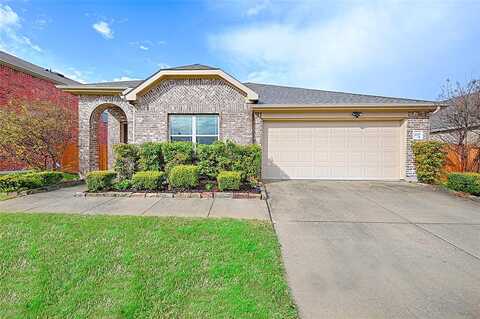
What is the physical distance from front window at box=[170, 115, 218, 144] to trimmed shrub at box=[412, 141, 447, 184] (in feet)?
27.2

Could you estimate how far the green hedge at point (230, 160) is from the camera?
799 centimetres

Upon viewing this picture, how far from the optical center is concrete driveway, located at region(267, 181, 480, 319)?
2354mm

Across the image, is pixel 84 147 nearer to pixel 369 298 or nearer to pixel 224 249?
pixel 224 249

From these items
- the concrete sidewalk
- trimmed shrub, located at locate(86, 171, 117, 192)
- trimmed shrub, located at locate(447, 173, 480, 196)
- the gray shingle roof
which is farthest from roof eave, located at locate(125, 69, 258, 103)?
trimmed shrub, located at locate(447, 173, 480, 196)

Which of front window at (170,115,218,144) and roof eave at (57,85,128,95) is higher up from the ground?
roof eave at (57,85,128,95)

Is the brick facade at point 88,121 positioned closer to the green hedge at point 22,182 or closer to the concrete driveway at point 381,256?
the green hedge at point 22,182

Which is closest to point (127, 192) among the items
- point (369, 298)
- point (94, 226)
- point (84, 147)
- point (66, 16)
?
point (94, 226)

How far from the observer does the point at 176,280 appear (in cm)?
265

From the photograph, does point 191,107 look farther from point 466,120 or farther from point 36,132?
point 466,120

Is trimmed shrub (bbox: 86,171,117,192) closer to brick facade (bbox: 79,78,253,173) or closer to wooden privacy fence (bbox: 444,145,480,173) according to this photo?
brick facade (bbox: 79,78,253,173)

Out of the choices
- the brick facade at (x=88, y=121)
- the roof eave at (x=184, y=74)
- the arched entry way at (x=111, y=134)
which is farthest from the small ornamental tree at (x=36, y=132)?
the roof eave at (x=184, y=74)

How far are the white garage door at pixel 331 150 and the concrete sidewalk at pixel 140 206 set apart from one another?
3947 millimetres

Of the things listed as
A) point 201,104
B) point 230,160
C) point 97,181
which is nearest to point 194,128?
point 201,104

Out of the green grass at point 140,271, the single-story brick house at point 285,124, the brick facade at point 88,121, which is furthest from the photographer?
the brick facade at point 88,121
